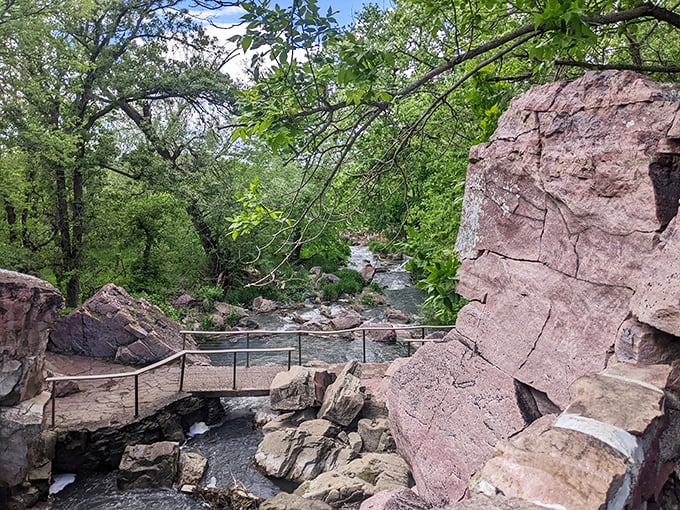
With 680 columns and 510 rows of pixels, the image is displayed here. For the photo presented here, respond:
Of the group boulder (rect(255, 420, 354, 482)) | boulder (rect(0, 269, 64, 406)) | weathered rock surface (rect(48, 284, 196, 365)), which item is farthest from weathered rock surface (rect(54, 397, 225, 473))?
weathered rock surface (rect(48, 284, 196, 365))

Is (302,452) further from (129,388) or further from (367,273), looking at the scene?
(367,273)

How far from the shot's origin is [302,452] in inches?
303

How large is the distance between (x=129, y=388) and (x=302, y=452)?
410 centimetres

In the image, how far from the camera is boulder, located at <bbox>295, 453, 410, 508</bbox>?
6180 millimetres

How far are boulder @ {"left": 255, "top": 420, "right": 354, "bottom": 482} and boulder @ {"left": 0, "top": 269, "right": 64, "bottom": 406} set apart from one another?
3596mm

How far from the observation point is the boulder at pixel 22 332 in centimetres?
677

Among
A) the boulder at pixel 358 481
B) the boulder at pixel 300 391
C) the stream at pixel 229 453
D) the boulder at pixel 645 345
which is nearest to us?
the boulder at pixel 645 345

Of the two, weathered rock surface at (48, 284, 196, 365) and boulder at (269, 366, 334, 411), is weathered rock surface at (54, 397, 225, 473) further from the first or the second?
weathered rock surface at (48, 284, 196, 365)

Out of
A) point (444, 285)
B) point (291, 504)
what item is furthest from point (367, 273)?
point (444, 285)

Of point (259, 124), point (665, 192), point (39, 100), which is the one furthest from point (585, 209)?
point (39, 100)

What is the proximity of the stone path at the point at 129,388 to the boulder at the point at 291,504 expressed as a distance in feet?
11.1

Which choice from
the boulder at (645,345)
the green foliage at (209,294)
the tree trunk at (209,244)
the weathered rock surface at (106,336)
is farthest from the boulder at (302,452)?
the tree trunk at (209,244)

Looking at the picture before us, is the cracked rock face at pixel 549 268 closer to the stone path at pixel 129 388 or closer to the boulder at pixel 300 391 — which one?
the boulder at pixel 300 391

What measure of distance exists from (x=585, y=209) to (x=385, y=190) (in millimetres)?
3080
